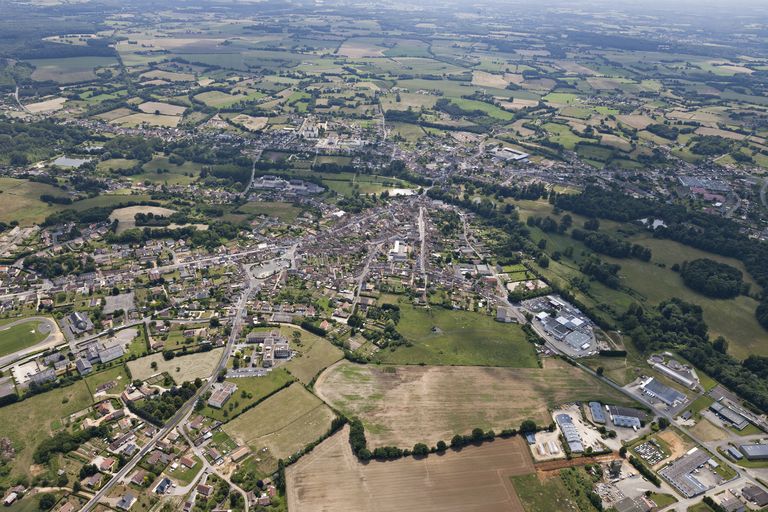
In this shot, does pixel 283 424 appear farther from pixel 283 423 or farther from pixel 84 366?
pixel 84 366

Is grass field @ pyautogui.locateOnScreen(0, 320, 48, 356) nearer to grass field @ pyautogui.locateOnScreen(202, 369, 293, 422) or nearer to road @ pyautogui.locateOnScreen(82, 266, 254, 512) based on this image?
road @ pyautogui.locateOnScreen(82, 266, 254, 512)

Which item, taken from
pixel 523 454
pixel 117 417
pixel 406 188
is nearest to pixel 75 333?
pixel 117 417

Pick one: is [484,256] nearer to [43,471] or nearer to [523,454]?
[523,454]

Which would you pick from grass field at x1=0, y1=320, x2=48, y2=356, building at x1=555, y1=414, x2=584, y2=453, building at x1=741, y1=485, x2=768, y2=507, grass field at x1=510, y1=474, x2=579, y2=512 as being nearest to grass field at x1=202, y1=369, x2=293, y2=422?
grass field at x1=0, y1=320, x2=48, y2=356

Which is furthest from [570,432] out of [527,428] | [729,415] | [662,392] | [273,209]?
[273,209]

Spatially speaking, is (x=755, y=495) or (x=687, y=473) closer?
(x=755, y=495)
